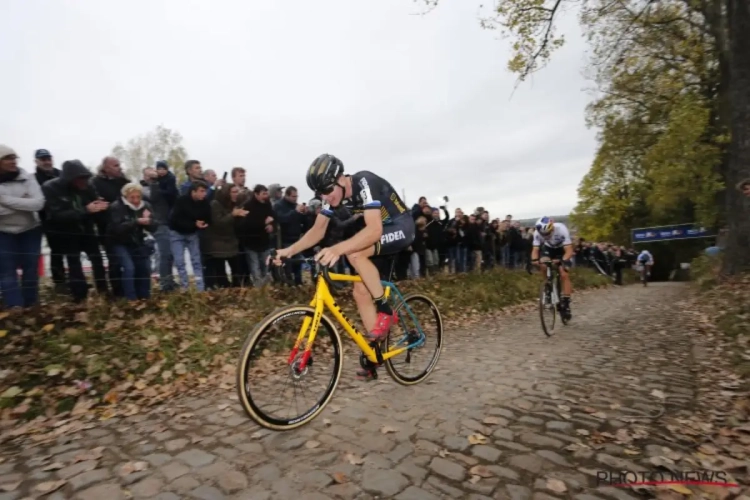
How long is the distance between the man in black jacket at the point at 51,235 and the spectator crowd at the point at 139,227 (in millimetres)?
13

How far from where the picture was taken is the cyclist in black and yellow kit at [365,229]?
13.5 feet

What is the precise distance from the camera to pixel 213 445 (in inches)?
148

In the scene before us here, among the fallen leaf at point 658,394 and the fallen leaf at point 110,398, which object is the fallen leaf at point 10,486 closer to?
the fallen leaf at point 110,398

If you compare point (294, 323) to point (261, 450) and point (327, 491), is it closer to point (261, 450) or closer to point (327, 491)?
point (261, 450)

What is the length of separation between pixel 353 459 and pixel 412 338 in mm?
2052

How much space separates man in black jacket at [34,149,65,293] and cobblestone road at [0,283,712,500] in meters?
3.44

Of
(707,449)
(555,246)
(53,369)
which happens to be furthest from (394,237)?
(555,246)

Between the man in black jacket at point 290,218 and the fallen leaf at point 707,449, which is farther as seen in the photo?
the man in black jacket at point 290,218

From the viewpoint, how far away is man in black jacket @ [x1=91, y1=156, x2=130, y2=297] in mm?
7133

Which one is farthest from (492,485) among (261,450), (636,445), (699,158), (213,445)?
(699,158)

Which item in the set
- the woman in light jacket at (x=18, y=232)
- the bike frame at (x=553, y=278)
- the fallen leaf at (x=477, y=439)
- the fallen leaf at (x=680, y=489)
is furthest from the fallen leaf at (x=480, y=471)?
the bike frame at (x=553, y=278)

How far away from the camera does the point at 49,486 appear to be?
10.2ft

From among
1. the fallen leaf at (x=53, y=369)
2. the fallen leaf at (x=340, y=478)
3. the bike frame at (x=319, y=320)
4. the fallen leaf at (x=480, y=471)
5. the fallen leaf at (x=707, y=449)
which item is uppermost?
the bike frame at (x=319, y=320)

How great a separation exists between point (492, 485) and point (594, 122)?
119 feet
